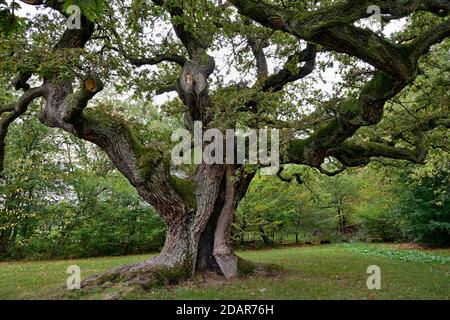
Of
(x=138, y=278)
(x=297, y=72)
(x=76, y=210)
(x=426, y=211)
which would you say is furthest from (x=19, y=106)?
(x=426, y=211)

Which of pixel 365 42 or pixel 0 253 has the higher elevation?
pixel 365 42

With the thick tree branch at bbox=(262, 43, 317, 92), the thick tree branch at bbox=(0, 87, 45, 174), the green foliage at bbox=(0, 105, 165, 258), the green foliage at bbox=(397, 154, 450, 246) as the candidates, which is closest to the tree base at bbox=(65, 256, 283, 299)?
the thick tree branch at bbox=(0, 87, 45, 174)

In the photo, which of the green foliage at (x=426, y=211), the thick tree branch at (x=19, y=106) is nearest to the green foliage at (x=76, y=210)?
the thick tree branch at (x=19, y=106)

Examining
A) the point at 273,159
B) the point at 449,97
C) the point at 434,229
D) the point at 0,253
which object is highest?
the point at 449,97

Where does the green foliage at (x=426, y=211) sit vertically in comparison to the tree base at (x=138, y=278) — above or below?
above

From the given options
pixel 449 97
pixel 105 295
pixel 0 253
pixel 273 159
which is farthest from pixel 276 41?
pixel 0 253

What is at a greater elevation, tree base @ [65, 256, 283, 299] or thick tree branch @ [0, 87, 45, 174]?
thick tree branch @ [0, 87, 45, 174]

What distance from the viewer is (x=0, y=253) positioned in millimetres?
20422

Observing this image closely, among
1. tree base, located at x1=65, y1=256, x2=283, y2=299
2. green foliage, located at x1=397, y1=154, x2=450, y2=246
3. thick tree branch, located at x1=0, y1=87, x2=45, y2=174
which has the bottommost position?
tree base, located at x1=65, y1=256, x2=283, y2=299

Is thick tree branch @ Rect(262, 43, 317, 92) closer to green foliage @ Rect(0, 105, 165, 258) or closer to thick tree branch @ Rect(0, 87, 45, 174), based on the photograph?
thick tree branch @ Rect(0, 87, 45, 174)

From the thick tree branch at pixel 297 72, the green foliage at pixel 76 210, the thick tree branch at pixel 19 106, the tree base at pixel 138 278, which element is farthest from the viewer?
the green foliage at pixel 76 210

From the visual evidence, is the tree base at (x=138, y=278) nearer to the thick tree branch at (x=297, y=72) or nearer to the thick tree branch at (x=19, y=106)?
the thick tree branch at (x=19, y=106)
